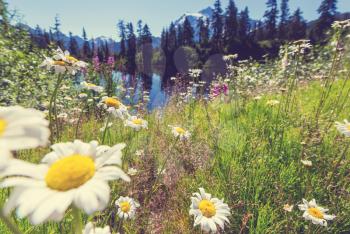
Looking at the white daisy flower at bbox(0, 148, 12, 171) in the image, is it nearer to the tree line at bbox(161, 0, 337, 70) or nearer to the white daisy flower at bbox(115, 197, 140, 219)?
the white daisy flower at bbox(115, 197, 140, 219)

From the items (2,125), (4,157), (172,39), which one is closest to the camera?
(4,157)

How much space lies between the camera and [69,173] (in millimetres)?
752

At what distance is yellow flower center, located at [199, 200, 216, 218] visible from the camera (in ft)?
5.74

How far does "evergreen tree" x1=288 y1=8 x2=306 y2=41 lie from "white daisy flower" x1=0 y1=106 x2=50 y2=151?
61152 millimetres

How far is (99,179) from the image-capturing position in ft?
2.37

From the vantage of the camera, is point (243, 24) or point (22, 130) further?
point (243, 24)

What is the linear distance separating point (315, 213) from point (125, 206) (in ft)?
4.37

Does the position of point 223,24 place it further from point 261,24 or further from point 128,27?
point 128,27

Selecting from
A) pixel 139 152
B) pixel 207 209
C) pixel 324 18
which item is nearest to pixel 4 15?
pixel 139 152

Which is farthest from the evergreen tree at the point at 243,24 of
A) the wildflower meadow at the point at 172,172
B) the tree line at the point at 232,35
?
the wildflower meadow at the point at 172,172

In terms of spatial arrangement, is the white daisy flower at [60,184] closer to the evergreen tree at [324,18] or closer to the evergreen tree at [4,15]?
the evergreen tree at [4,15]

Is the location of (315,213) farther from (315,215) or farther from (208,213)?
(208,213)

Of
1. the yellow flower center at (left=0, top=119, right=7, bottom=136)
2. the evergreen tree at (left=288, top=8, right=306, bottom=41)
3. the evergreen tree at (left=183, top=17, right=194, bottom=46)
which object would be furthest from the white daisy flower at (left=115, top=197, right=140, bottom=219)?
the evergreen tree at (left=183, top=17, right=194, bottom=46)

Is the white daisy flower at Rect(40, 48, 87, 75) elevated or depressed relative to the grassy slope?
elevated
